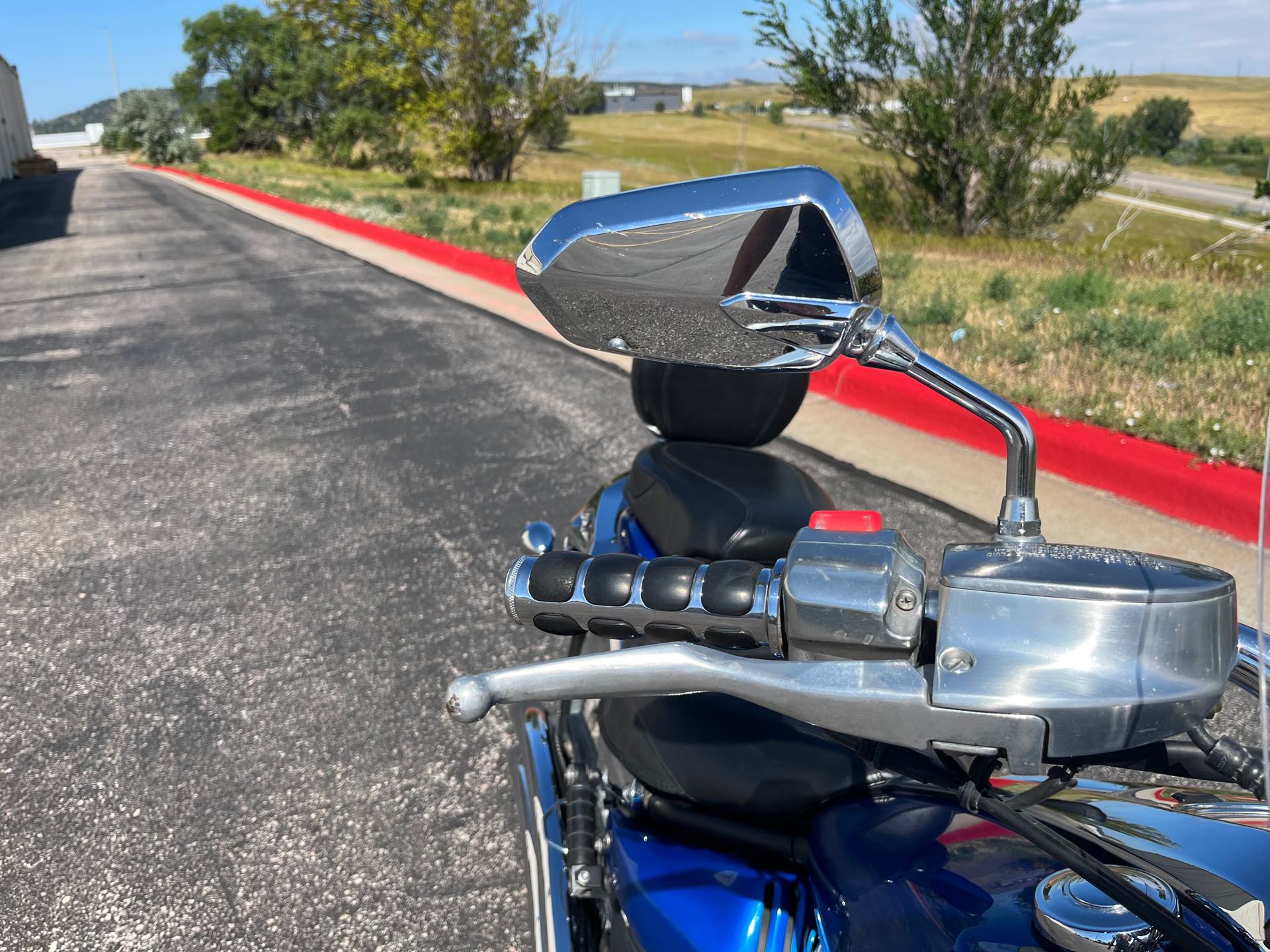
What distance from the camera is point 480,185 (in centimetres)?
2628

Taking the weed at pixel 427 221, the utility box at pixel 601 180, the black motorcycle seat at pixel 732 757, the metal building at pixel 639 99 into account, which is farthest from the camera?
the metal building at pixel 639 99

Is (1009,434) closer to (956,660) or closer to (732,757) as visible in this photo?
(956,660)

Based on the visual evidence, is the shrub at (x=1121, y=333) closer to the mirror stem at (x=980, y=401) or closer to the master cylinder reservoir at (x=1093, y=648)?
the mirror stem at (x=980, y=401)

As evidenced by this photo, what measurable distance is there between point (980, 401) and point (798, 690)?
0.30m

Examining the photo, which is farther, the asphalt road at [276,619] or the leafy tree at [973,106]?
the leafy tree at [973,106]

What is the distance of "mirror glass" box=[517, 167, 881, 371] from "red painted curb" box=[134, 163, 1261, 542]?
8.63 ft

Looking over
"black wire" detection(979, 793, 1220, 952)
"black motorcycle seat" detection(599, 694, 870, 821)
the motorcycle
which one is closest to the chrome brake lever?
the motorcycle

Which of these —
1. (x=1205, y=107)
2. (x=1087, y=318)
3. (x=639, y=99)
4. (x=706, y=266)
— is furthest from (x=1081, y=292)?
(x=639, y=99)

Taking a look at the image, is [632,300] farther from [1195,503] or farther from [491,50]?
[491,50]

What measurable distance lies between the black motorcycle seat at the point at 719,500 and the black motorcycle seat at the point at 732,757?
28 centimetres

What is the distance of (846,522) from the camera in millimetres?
947

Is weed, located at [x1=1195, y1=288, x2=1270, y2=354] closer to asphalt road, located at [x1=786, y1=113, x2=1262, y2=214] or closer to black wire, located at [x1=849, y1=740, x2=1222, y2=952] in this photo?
black wire, located at [x1=849, y1=740, x2=1222, y2=952]

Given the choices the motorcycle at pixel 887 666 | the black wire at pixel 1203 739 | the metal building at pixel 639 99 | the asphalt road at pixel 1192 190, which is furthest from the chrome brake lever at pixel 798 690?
the metal building at pixel 639 99

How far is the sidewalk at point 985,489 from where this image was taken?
3.72 meters
